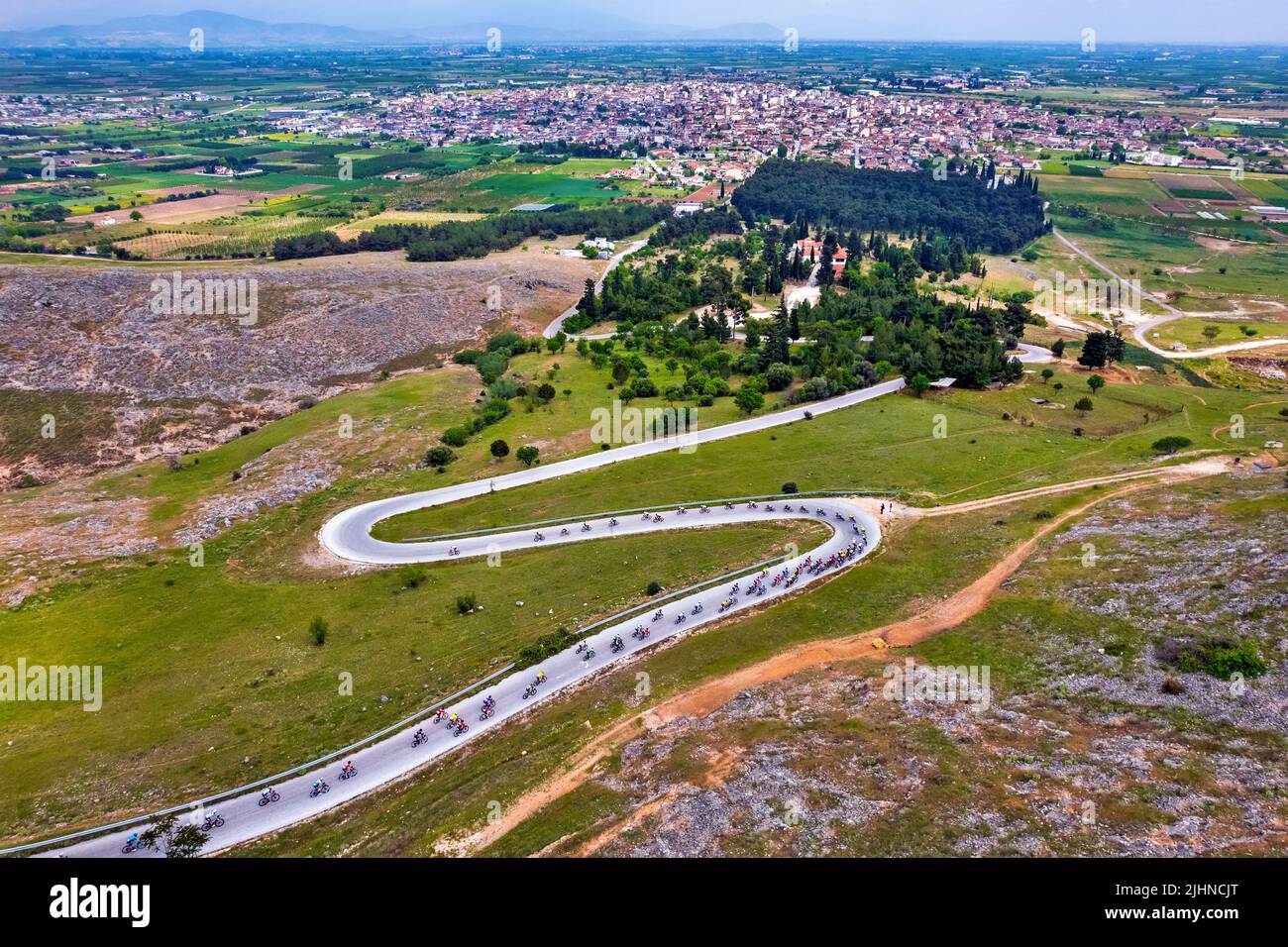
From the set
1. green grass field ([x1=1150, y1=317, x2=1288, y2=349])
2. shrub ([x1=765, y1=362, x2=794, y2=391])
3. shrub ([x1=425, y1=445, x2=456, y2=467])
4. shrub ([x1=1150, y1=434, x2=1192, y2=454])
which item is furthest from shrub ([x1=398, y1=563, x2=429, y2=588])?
green grass field ([x1=1150, y1=317, x2=1288, y2=349])

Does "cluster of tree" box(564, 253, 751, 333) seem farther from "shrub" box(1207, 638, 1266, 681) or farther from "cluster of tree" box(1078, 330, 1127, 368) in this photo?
"shrub" box(1207, 638, 1266, 681)

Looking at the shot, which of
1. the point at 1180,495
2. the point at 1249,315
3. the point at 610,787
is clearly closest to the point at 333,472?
the point at 610,787

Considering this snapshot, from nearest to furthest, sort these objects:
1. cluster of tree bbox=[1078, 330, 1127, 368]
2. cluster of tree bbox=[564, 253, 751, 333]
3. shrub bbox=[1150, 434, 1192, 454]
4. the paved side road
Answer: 1. shrub bbox=[1150, 434, 1192, 454]
2. cluster of tree bbox=[1078, 330, 1127, 368]
3. the paved side road
4. cluster of tree bbox=[564, 253, 751, 333]

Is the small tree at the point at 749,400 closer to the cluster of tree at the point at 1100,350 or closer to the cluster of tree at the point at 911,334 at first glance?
the cluster of tree at the point at 911,334

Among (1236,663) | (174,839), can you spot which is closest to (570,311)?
(174,839)

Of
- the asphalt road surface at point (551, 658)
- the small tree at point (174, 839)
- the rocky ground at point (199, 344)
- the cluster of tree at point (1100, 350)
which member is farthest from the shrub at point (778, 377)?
the small tree at point (174, 839)

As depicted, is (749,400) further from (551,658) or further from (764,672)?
(551,658)
